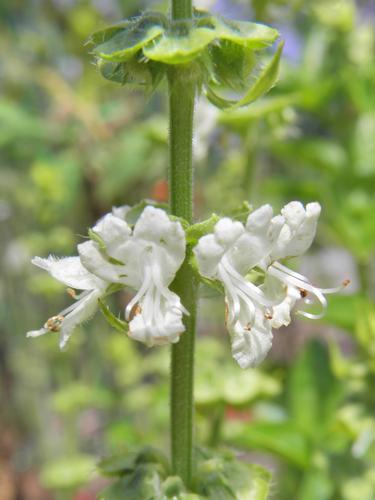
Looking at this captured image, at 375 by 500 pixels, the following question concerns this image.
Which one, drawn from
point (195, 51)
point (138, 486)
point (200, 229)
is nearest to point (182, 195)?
point (200, 229)

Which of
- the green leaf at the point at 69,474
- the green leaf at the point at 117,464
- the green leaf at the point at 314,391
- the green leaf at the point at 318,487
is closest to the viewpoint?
the green leaf at the point at 117,464

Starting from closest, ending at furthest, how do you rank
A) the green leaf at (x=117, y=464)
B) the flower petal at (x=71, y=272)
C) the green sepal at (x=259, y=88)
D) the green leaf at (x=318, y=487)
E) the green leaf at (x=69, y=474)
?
the green sepal at (x=259, y=88)
the flower petal at (x=71, y=272)
the green leaf at (x=117, y=464)
the green leaf at (x=318, y=487)
the green leaf at (x=69, y=474)

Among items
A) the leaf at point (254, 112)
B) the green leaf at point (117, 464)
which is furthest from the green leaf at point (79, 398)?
the green leaf at point (117, 464)

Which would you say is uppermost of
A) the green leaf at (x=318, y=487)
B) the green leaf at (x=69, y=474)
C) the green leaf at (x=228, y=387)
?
the green leaf at (x=228, y=387)

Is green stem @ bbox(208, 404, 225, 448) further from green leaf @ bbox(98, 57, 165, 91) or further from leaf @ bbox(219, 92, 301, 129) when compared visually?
green leaf @ bbox(98, 57, 165, 91)

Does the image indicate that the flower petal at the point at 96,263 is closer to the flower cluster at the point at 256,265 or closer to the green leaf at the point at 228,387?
the flower cluster at the point at 256,265

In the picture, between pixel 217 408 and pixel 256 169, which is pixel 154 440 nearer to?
pixel 217 408
